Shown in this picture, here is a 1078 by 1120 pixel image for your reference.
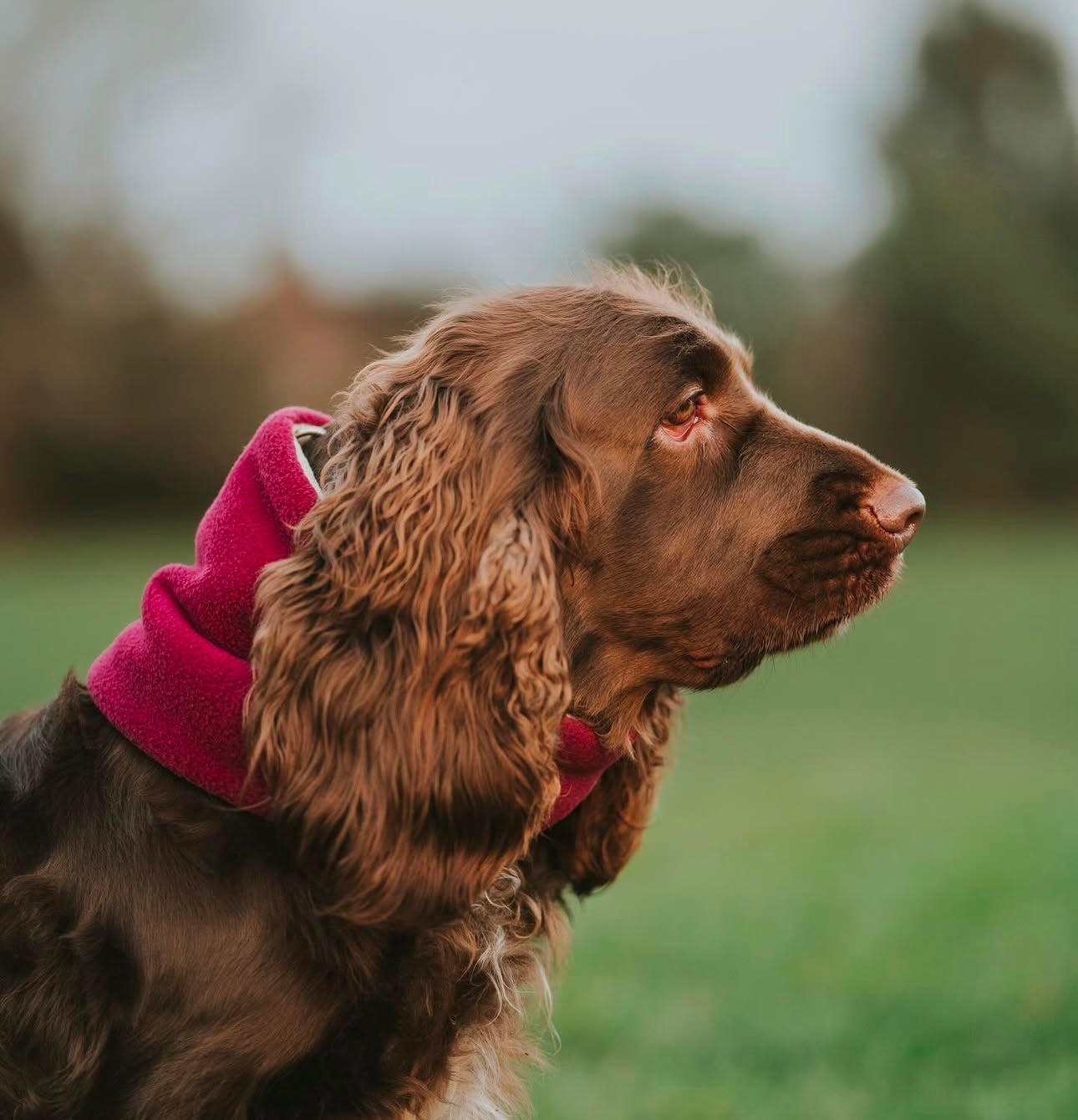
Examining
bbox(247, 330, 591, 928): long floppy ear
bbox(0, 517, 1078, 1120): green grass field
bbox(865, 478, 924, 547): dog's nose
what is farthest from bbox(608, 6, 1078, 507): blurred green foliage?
bbox(247, 330, 591, 928): long floppy ear

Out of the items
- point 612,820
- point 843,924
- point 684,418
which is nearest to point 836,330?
point 843,924

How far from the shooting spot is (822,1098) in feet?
12.0

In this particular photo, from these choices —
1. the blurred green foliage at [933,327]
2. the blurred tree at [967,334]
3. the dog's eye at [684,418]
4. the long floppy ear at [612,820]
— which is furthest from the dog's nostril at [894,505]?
the blurred tree at [967,334]

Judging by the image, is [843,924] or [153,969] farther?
[843,924]

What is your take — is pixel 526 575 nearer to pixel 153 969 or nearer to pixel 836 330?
pixel 153 969

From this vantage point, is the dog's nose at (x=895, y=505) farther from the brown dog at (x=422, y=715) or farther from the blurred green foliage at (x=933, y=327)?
the blurred green foliage at (x=933, y=327)

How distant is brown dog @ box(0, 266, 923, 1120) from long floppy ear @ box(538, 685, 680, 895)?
187 millimetres

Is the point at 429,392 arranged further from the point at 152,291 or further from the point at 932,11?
the point at 932,11

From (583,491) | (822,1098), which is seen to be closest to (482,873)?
(583,491)

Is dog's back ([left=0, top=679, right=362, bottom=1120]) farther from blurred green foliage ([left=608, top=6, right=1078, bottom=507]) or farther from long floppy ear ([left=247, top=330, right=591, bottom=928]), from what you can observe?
blurred green foliage ([left=608, top=6, right=1078, bottom=507])

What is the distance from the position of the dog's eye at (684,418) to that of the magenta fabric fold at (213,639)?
30.0 inches

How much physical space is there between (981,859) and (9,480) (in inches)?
1079

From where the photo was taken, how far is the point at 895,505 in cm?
302

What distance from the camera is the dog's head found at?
2.47 metres
